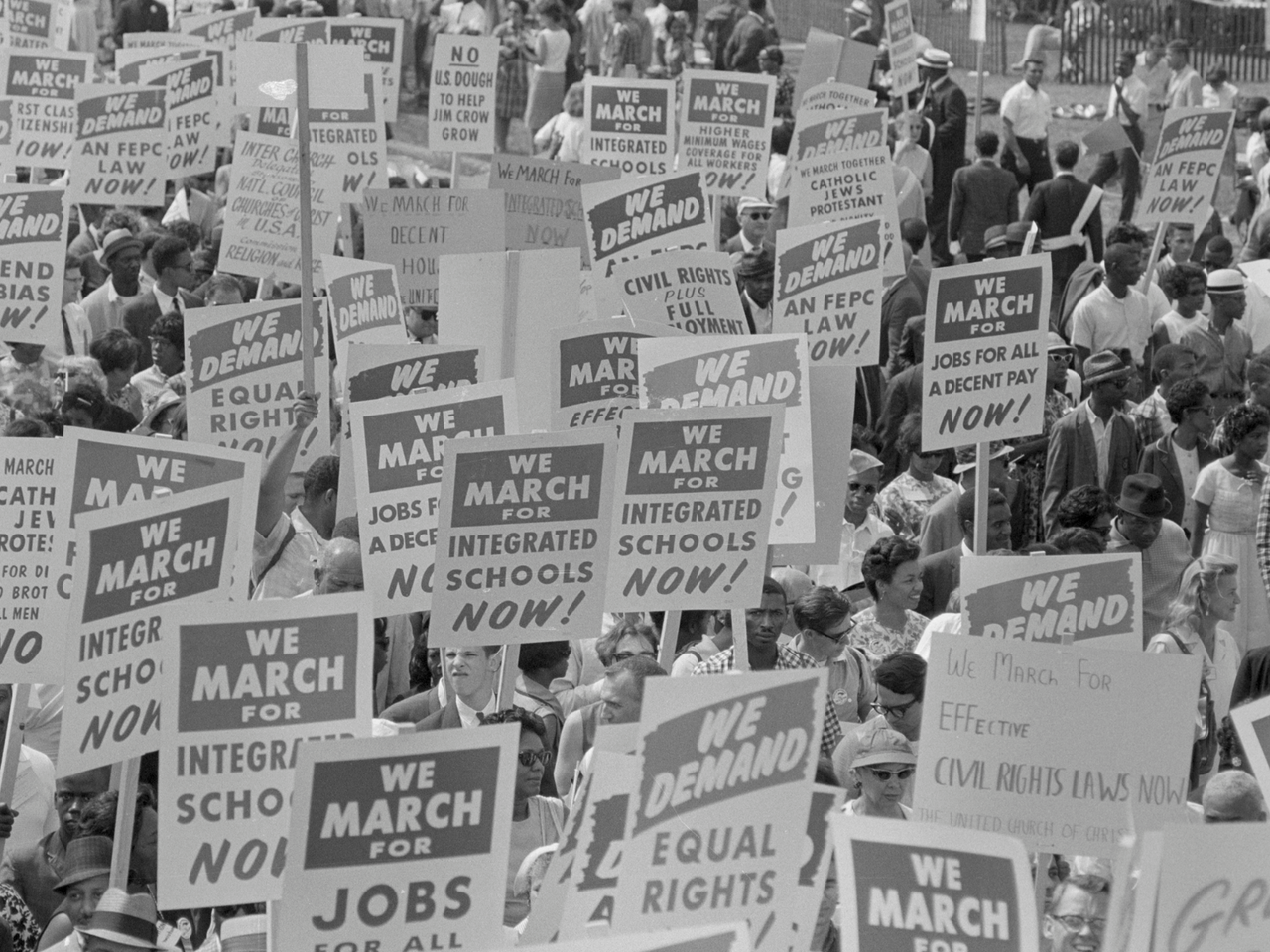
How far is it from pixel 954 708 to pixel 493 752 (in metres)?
1.40

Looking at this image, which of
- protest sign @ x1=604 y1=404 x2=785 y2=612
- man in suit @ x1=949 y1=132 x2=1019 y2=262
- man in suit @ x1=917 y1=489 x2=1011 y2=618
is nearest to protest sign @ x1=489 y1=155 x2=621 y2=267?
man in suit @ x1=917 y1=489 x2=1011 y2=618

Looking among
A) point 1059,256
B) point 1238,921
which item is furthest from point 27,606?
point 1059,256

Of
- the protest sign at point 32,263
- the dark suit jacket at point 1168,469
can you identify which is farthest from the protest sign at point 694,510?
the protest sign at point 32,263

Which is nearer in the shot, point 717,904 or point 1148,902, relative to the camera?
point 1148,902

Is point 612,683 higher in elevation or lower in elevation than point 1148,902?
lower

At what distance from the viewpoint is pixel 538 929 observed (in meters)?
5.82

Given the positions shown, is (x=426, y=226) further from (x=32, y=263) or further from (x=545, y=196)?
(x=32, y=263)

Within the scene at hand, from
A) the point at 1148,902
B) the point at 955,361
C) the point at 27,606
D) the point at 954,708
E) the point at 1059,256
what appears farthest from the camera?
the point at 1059,256

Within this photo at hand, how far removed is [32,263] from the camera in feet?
39.5

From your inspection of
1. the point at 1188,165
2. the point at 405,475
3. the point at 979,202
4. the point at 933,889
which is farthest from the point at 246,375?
the point at 979,202

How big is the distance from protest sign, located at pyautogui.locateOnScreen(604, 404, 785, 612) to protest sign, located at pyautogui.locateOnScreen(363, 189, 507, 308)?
16.6 feet

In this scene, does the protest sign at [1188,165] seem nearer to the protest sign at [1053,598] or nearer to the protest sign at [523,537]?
the protest sign at [1053,598]

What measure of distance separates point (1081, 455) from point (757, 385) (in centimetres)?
355

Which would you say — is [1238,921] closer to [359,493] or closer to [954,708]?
[954,708]
